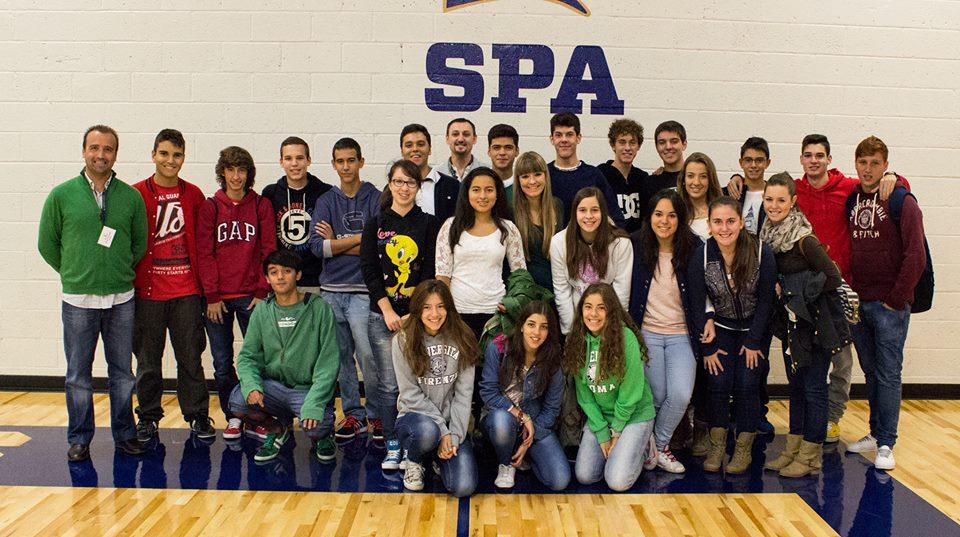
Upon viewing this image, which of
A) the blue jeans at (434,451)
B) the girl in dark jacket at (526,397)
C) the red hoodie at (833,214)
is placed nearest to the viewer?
the blue jeans at (434,451)

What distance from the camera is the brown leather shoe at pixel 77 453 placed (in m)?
3.76

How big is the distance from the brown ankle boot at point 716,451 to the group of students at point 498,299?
1 cm

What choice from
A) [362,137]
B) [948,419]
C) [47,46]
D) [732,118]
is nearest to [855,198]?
[732,118]

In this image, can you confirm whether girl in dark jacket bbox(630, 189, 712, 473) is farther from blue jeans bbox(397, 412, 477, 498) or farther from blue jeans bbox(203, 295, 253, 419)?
blue jeans bbox(203, 295, 253, 419)

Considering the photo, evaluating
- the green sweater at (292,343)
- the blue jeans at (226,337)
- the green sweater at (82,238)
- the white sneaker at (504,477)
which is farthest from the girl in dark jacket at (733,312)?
the green sweater at (82,238)

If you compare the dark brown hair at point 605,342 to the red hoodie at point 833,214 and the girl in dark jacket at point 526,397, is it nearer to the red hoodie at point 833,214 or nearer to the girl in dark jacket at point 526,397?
the girl in dark jacket at point 526,397

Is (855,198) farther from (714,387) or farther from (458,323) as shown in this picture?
(458,323)

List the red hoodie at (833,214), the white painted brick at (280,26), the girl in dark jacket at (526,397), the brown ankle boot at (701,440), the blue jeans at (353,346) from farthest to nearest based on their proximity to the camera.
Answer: the white painted brick at (280,26)
the red hoodie at (833,214)
the blue jeans at (353,346)
the brown ankle boot at (701,440)
the girl in dark jacket at (526,397)

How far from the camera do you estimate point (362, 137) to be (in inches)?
193

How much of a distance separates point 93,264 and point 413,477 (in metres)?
1.77

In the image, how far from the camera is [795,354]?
3.58 metres

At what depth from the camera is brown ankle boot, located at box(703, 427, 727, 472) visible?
3.70 metres

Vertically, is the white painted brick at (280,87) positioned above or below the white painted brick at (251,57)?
below

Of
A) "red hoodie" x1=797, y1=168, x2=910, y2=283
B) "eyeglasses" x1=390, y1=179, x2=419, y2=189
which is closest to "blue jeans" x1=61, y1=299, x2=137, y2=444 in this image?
"eyeglasses" x1=390, y1=179, x2=419, y2=189
